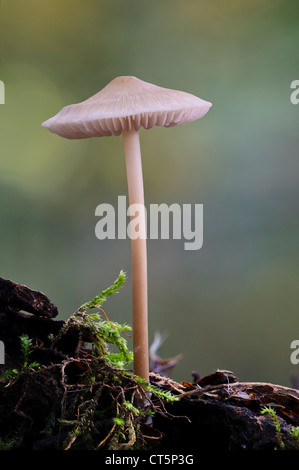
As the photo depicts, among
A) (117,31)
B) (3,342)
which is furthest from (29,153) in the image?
(3,342)

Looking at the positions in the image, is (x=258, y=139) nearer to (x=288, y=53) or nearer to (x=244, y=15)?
(x=288, y=53)

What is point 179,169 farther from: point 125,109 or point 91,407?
point 91,407

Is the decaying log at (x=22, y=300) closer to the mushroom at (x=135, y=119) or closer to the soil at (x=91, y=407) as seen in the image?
the soil at (x=91, y=407)

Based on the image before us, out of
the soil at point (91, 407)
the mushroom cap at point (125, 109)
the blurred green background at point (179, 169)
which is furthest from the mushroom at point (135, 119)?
the blurred green background at point (179, 169)

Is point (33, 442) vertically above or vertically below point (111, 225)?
below

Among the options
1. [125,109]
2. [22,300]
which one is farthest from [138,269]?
[125,109]
